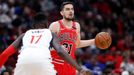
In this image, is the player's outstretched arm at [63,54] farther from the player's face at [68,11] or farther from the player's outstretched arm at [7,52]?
the player's face at [68,11]

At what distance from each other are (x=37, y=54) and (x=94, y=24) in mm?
13892

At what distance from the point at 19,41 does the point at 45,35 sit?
418 millimetres

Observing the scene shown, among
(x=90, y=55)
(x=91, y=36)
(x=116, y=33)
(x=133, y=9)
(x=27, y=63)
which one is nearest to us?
(x=27, y=63)

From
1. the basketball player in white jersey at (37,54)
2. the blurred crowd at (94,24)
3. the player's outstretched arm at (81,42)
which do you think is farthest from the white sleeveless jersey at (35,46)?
the blurred crowd at (94,24)

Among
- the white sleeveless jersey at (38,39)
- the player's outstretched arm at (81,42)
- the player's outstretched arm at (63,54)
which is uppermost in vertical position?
the white sleeveless jersey at (38,39)

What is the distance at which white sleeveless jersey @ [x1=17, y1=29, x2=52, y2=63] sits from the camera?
761 centimetres

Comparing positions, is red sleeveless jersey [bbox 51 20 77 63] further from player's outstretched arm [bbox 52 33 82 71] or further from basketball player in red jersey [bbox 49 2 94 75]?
player's outstretched arm [bbox 52 33 82 71]

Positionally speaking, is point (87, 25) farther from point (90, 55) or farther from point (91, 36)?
point (90, 55)

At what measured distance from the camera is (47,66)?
765 cm

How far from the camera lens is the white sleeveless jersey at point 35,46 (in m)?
7.61

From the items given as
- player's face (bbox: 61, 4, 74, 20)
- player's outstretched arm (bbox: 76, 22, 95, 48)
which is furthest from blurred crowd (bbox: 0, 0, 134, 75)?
player's face (bbox: 61, 4, 74, 20)

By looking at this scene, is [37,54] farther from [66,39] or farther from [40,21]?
[66,39]

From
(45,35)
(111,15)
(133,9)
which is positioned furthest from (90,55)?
(45,35)

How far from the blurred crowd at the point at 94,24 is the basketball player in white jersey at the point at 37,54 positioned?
6.19 meters
